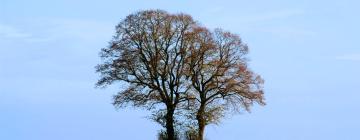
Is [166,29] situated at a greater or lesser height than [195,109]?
greater

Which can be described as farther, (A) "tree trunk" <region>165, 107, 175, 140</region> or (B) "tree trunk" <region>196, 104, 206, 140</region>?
(B) "tree trunk" <region>196, 104, 206, 140</region>

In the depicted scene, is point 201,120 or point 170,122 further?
point 201,120

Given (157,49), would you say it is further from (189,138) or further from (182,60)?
(189,138)

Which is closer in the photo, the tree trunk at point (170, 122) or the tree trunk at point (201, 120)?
the tree trunk at point (170, 122)

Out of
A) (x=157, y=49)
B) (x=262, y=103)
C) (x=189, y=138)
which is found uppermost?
(x=157, y=49)

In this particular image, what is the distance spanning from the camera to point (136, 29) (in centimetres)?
3972

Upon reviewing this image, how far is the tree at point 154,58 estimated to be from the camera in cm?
3947

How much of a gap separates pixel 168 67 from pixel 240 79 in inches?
202

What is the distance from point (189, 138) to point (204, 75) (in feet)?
14.3

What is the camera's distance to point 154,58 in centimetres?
3938

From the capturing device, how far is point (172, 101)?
3981 cm

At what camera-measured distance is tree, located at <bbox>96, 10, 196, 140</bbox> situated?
39469 mm

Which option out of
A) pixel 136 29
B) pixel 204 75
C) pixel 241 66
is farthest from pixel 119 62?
pixel 241 66

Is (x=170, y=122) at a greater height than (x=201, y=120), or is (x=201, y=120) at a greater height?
(x=201, y=120)
